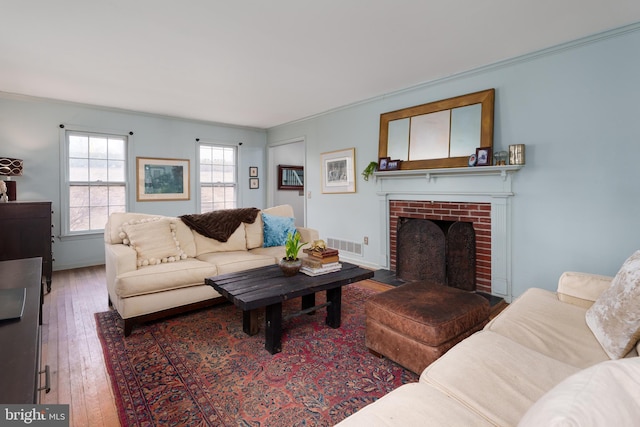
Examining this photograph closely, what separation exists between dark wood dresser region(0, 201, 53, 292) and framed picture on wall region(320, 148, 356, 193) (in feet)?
11.9

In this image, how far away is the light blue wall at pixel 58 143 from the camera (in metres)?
4.22

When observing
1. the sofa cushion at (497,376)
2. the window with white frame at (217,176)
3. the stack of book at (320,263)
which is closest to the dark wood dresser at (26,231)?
the window with white frame at (217,176)

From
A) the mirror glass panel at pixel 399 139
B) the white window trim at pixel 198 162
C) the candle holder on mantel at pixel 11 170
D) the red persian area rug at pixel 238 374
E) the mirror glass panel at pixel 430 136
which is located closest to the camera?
the red persian area rug at pixel 238 374

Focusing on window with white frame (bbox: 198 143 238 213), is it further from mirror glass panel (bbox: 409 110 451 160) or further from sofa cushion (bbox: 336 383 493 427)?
sofa cushion (bbox: 336 383 493 427)

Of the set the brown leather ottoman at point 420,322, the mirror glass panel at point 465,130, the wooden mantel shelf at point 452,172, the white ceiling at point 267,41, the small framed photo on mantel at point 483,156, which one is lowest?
the brown leather ottoman at point 420,322

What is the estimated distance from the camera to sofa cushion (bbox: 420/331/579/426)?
3.43 feet

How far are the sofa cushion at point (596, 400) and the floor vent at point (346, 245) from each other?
4.06 meters

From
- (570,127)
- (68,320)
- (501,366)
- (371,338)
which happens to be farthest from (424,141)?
(68,320)

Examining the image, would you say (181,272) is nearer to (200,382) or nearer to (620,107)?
(200,382)

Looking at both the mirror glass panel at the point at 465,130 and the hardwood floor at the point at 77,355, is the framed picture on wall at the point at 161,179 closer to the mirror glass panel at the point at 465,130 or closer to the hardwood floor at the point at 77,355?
the hardwood floor at the point at 77,355

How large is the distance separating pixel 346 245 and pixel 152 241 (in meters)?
2.81

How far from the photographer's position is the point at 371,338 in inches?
84.2

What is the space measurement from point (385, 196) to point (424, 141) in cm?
89

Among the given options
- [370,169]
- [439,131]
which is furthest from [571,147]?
[370,169]
